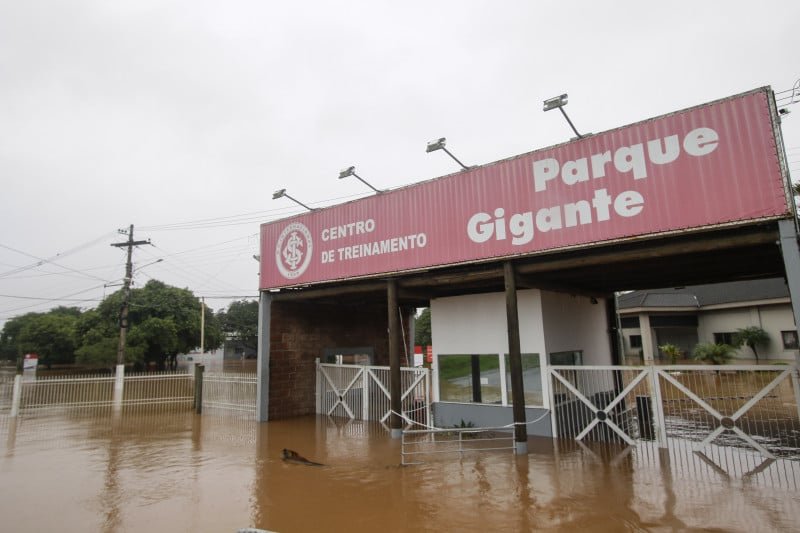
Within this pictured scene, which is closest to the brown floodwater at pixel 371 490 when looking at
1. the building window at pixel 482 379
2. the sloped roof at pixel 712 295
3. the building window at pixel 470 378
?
the building window at pixel 482 379

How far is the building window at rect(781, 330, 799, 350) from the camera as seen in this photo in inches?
1024

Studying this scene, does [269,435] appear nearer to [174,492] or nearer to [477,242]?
[174,492]

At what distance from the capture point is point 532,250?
9.70 m

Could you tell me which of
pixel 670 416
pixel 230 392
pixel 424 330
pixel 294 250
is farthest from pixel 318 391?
pixel 424 330

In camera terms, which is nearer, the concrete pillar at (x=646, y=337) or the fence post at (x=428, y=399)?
the fence post at (x=428, y=399)

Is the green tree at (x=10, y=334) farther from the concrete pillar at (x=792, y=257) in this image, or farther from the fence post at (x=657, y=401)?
the concrete pillar at (x=792, y=257)

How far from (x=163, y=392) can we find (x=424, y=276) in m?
13.8

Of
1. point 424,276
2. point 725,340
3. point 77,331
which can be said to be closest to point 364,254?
point 424,276

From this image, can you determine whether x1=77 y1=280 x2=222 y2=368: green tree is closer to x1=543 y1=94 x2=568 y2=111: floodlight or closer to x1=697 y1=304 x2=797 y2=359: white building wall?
x1=543 y1=94 x2=568 y2=111: floodlight

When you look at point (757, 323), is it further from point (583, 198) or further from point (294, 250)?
point (294, 250)

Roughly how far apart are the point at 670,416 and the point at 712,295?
72.5ft

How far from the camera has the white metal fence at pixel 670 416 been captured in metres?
8.34

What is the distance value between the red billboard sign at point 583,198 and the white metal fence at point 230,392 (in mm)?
5627

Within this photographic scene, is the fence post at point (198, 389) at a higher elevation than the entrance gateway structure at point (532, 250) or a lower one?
lower
